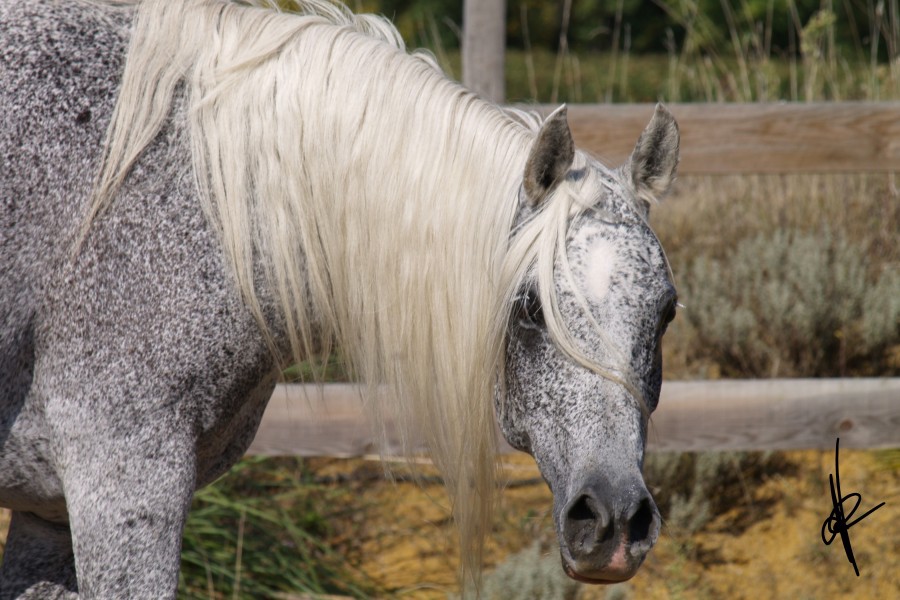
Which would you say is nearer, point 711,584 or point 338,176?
point 338,176

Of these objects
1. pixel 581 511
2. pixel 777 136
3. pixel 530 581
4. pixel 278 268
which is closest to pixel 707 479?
pixel 530 581

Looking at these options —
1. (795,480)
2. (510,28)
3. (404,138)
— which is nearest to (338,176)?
(404,138)

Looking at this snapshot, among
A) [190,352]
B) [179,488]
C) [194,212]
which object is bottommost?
[179,488]

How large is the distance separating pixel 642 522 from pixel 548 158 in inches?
22.8

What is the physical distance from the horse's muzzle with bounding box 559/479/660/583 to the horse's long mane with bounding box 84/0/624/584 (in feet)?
0.92

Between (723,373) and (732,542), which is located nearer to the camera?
(732,542)

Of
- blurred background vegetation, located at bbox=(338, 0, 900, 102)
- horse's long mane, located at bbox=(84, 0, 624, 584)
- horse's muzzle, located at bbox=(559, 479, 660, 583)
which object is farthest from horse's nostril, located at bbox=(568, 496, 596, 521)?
blurred background vegetation, located at bbox=(338, 0, 900, 102)

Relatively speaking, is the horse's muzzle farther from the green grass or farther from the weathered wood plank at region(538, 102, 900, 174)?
the weathered wood plank at region(538, 102, 900, 174)

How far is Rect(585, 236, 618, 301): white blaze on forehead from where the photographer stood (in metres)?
1.49

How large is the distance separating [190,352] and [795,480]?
298cm

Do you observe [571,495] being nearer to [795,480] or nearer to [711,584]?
[711,584]

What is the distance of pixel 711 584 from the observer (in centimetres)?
346

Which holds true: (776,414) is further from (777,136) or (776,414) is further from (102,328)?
(102,328)

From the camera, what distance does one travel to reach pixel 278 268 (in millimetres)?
1623
